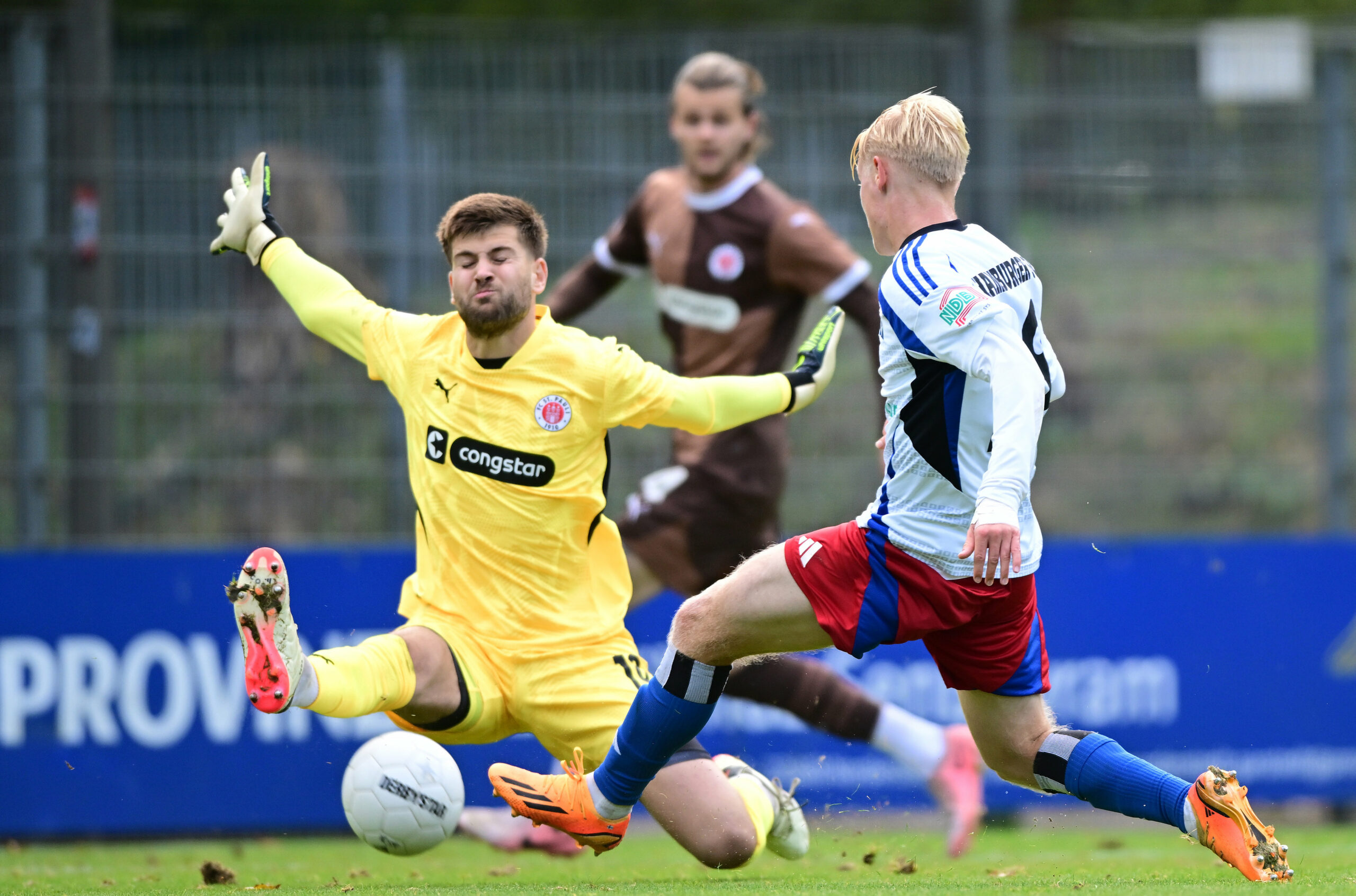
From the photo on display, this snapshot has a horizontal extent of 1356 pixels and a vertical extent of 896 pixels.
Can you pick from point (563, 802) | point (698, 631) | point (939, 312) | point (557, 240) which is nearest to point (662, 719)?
point (698, 631)

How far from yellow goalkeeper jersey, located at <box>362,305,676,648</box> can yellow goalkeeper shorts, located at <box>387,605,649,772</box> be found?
0.05 metres

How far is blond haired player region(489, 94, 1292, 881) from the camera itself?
4148 mm

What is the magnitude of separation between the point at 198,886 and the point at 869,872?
213 centimetres

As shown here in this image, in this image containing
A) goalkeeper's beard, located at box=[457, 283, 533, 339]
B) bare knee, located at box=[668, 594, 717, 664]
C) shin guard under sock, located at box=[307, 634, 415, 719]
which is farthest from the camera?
goalkeeper's beard, located at box=[457, 283, 533, 339]

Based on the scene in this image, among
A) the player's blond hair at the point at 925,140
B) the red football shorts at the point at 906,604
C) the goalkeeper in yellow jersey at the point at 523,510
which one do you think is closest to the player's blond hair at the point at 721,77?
the goalkeeper in yellow jersey at the point at 523,510

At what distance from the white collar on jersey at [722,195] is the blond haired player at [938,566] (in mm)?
2299

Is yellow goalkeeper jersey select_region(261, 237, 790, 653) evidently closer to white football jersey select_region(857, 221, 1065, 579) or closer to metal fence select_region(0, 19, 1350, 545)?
white football jersey select_region(857, 221, 1065, 579)

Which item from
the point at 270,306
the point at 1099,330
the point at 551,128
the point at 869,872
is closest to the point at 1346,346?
the point at 1099,330

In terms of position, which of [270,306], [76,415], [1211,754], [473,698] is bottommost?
[1211,754]

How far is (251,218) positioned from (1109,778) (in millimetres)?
3139

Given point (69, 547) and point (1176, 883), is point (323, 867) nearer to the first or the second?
point (69, 547)

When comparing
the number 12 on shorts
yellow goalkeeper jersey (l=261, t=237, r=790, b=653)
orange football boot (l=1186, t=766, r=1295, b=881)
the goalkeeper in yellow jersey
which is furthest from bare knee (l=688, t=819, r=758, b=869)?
orange football boot (l=1186, t=766, r=1295, b=881)

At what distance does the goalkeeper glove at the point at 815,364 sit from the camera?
17.6 ft

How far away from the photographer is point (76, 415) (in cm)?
822
